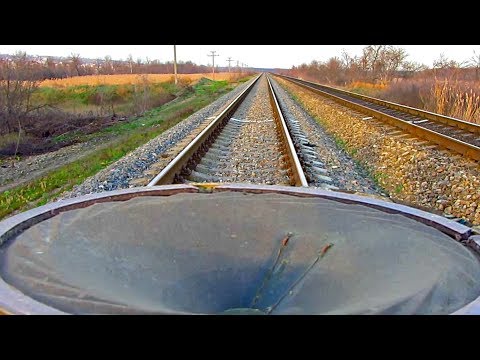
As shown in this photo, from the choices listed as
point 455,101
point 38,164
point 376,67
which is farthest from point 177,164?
point 376,67

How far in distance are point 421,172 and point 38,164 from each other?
438 inches

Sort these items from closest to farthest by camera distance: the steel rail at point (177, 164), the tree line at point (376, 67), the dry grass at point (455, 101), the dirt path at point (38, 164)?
the steel rail at point (177, 164) < the dirt path at point (38, 164) < the dry grass at point (455, 101) < the tree line at point (376, 67)

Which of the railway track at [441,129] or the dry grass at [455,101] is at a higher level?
the dry grass at [455,101]

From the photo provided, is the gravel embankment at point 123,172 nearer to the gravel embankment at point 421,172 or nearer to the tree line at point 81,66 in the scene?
the gravel embankment at point 421,172

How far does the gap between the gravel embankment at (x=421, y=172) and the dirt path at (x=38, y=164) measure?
8110 millimetres

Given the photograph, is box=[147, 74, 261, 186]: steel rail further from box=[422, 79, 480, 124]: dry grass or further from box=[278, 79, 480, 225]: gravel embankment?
box=[422, 79, 480, 124]: dry grass

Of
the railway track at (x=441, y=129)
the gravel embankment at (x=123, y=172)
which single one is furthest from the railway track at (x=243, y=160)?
the railway track at (x=441, y=129)

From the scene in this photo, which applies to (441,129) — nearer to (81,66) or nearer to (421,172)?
(421,172)

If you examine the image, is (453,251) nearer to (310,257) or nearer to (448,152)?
(310,257)

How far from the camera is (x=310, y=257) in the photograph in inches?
79.2

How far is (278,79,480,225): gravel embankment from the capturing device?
5918 mm

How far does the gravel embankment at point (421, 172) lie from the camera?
592 cm

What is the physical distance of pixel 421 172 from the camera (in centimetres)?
716
